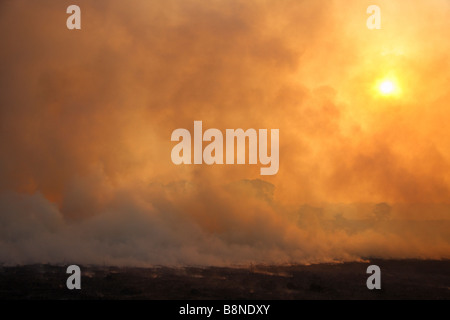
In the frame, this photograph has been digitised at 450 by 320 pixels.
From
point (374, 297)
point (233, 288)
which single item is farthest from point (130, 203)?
point (374, 297)

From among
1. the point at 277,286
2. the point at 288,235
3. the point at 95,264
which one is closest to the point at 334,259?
the point at 288,235

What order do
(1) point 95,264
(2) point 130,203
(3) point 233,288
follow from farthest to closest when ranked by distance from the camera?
(2) point 130,203, (1) point 95,264, (3) point 233,288

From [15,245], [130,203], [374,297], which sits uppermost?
[130,203]

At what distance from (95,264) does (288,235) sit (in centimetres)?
2536

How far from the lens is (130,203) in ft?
175

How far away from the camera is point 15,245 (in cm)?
4494

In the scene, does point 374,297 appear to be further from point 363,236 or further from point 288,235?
point 363,236

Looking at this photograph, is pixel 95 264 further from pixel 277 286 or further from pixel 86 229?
pixel 277 286

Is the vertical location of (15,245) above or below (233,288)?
above

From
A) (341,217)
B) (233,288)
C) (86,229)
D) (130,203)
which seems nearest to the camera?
(233,288)

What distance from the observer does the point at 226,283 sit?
109 feet

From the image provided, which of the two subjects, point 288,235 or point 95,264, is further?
point 288,235

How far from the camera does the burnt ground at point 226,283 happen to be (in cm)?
2966

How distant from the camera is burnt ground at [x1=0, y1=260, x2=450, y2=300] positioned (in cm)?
2966
